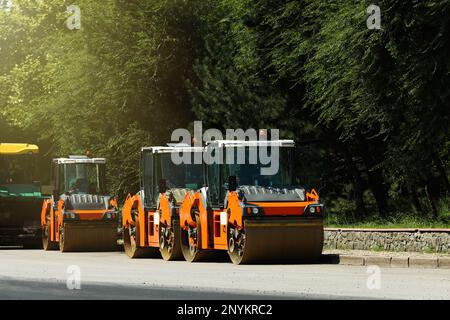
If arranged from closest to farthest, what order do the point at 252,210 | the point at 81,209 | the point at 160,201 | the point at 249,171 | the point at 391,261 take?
the point at 391,261, the point at 252,210, the point at 249,171, the point at 160,201, the point at 81,209

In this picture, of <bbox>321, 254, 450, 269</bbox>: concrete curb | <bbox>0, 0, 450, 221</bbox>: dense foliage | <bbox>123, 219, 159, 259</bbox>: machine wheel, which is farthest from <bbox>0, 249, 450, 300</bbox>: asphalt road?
<bbox>0, 0, 450, 221</bbox>: dense foliage

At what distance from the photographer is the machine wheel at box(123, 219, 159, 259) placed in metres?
31.1

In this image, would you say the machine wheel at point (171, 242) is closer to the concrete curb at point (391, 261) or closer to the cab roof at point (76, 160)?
the concrete curb at point (391, 261)

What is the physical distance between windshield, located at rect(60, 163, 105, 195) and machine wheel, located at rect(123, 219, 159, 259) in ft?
14.7

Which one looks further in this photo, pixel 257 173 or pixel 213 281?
pixel 257 173

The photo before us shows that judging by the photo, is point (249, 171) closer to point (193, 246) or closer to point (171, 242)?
point (193, 246)

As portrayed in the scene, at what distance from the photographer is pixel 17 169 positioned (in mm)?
40969

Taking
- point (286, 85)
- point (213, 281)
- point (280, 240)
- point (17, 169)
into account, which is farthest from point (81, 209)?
point (213, 281)

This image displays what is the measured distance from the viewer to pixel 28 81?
208 ft

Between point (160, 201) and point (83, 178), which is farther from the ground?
point (83, 178)

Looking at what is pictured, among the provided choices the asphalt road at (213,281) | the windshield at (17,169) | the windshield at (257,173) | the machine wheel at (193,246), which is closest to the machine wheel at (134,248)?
the machine wheel at (193,246)

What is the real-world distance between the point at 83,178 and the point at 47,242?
2375 millimetres
